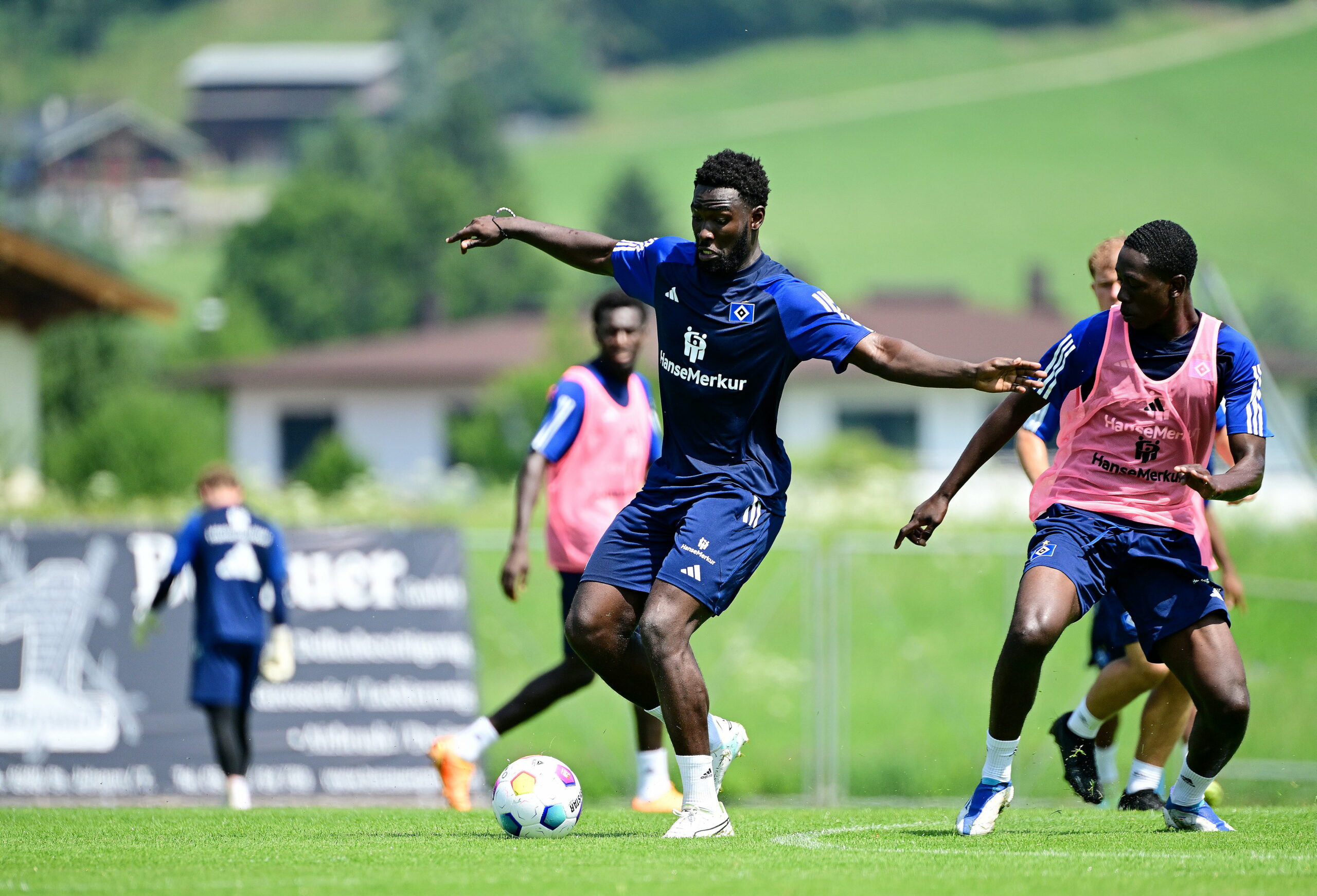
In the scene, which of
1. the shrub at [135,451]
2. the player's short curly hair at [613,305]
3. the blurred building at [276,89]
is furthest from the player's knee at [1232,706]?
the blurred building at [276,89]

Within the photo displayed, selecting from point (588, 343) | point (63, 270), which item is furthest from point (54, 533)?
point (588, 343)

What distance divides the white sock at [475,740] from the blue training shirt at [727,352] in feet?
7.78

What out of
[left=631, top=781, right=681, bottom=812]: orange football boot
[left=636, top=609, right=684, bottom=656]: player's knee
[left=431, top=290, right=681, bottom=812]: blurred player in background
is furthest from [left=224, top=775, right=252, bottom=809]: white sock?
[left=636, top=609, right=684, bottom=656]: player's knee

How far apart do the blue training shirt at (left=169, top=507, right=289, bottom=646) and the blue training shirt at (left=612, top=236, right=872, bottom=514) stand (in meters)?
4.54

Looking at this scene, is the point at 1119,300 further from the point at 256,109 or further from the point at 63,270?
the point at 256,109

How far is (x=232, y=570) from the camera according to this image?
32.9ft

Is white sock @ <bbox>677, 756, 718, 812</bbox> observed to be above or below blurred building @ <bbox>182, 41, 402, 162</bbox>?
below

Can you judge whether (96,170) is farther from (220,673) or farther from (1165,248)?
(1165,248)

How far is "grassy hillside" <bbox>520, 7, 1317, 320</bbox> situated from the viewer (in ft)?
268

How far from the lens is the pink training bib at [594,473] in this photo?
8.26m

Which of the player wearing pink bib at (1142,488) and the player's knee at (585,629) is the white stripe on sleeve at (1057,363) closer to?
the player wearing pink bib at (1142,488)

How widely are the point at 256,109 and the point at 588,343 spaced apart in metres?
91.1

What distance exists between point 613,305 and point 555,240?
189 cm

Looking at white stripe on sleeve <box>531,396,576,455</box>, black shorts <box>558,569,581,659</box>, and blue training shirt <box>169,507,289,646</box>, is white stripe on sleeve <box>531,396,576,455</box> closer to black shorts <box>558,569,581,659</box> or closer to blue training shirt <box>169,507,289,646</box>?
black shorts <box>558,569,581,659</box>
